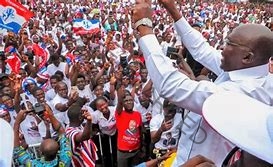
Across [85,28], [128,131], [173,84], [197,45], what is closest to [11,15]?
[128,131]

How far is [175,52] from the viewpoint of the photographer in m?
3.27

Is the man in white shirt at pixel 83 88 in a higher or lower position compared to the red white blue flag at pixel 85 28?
lower

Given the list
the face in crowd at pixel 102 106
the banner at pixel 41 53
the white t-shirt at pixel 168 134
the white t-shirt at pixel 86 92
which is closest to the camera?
the white t-shirt at pixel 168 134

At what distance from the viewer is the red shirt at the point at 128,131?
5098 mm

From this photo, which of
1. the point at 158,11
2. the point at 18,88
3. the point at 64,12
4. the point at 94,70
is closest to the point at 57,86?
the point at 18,88

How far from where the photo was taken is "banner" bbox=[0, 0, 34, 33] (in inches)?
287

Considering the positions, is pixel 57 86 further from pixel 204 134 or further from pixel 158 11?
pixel 158 11

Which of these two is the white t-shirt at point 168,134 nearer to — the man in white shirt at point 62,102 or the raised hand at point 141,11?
the man in white shirt at point 62,102

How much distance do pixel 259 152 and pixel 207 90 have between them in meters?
0.76

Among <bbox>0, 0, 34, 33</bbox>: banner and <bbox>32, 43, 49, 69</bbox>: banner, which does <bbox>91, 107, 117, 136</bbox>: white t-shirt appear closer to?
<bbox>0, 0, 34, 33</bbox>: banner

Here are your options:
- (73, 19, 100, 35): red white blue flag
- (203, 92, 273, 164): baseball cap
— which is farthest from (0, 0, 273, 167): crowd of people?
(203, 92, 273, 164): baseball cap

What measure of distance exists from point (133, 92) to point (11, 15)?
8.55 feet

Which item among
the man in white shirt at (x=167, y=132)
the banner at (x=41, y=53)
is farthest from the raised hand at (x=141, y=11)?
the banner at (x=41, y=53)

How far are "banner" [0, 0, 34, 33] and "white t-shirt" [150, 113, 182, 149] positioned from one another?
375 centimetres
